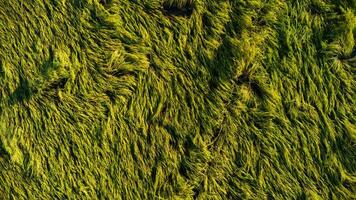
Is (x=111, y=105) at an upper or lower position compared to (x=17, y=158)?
upper

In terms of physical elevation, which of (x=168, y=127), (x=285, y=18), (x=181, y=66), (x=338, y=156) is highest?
(x=285, y=18)

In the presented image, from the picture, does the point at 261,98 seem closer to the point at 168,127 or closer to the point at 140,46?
the point at 168,127

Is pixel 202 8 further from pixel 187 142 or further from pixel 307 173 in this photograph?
pixel 307 173

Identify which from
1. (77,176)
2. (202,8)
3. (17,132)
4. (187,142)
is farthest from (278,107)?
(17,132)

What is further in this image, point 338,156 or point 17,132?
point 17,132

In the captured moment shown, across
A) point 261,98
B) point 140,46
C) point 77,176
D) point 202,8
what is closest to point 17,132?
point 77,176

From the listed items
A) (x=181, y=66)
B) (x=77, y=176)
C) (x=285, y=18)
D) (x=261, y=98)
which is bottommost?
(x=77, y=176)
